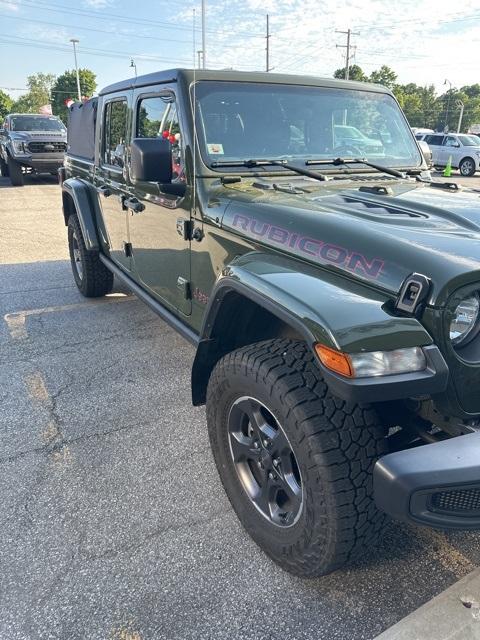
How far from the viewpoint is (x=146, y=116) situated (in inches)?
133

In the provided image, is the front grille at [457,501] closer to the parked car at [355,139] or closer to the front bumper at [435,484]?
the front bumper at [435,484]

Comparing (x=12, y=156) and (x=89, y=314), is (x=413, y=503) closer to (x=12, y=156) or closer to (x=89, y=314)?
(x=89, y=314)

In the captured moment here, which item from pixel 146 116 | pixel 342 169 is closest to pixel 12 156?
pixel 146 116

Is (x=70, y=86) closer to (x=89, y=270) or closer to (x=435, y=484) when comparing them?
(x=89, y=270)

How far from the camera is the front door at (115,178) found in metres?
3.83

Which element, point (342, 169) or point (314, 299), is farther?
point (342, 169)

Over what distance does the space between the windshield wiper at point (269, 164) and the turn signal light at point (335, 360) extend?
1503 mm

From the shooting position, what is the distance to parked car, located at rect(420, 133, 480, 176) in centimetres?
2066

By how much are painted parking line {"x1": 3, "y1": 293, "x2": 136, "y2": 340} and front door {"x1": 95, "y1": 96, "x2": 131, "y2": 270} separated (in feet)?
3.02

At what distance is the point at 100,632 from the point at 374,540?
1009mm

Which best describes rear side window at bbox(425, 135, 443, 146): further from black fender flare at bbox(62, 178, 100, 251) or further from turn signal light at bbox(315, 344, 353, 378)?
turn signal light at bbox(315, 344, 353, 378)

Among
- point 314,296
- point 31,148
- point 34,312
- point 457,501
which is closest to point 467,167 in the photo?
point 31,148

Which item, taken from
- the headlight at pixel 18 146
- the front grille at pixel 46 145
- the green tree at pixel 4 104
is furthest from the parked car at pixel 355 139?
the green tree at pixel 4 104

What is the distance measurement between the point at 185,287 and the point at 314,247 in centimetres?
118
